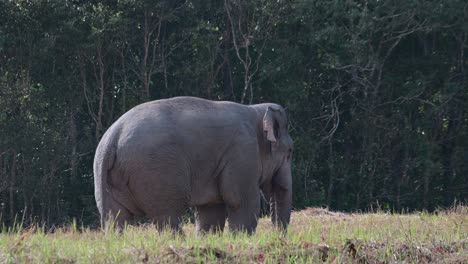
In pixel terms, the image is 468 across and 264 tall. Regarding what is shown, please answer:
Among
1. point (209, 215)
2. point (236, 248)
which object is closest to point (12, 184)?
point (209, 215)

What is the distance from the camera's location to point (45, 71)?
2288 cm

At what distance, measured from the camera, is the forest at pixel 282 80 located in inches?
874

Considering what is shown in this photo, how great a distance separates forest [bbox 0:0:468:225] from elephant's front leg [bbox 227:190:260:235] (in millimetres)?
9427

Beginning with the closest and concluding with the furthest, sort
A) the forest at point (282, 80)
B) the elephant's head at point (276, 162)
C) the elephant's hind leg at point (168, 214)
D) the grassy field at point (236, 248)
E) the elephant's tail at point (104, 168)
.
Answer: the grassy field at point (236, 248)
the elephant's tail at point (104, 168)
the elephant's hind leg at point (168, 214)
the elephant's head at point (276, 162)
the forest at point (282, 80)

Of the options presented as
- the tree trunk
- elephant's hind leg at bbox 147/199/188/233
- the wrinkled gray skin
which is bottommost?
the tree trunk

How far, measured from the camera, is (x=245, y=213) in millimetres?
13031

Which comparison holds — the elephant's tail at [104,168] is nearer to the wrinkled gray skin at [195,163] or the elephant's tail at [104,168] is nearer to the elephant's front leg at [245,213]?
the wrinkled gray skin at [195,163]

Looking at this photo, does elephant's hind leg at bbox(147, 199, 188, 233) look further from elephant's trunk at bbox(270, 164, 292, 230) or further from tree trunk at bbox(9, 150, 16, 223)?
tree trunk at bbox(9, 150, 16, 223)

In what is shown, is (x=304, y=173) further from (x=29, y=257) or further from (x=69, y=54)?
(x=29, y=257)

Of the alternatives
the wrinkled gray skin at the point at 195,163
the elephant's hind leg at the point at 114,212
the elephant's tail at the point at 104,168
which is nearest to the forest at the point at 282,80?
the wrinkled gray skin at the point at 195,163

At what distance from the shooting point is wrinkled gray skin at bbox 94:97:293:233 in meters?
11.9

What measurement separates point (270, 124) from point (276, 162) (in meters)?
0.63

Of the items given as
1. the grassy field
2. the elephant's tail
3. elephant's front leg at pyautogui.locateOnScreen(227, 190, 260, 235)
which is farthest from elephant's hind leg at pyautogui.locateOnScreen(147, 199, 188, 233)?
the grassy field

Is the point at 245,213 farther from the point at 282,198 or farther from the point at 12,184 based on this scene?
the point at 12,184
